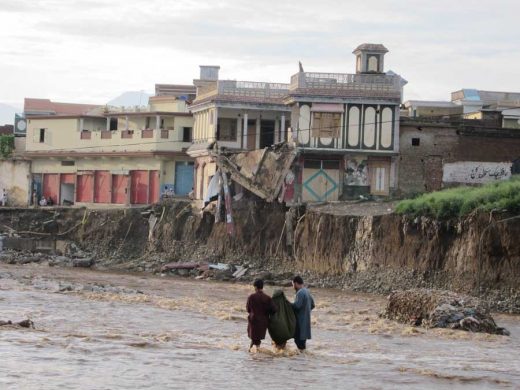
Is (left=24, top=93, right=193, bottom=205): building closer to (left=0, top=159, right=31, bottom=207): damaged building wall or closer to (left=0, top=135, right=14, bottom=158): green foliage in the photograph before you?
(left=0, top=159, right=31, bottom=207): damaged building wall

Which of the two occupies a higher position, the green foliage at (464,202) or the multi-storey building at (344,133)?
the multi-storey building at (344,133)

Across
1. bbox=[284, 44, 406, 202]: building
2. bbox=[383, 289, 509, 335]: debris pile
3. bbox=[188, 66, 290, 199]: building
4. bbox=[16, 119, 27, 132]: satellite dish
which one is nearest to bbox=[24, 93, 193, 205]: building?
bbox=[16, 119, 27, 132]: satellite dish

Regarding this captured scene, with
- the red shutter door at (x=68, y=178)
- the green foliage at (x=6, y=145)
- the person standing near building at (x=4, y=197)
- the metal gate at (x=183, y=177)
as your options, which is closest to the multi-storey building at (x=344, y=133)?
the metal gate at (x=183, y=177)

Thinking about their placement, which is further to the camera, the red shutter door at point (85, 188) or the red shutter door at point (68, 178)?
the red shutter door at point (68, 178)

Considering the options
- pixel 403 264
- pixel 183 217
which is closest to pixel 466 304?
pixel 403 264

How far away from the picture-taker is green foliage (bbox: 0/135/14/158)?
78.6 metres

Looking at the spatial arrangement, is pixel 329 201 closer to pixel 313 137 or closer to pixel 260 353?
pixel 313 137

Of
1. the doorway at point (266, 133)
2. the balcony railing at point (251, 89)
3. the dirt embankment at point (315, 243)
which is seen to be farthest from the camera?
the doorway at point (266, 133)

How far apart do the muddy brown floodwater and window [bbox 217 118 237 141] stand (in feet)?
80.9

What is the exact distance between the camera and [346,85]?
55.3 meters

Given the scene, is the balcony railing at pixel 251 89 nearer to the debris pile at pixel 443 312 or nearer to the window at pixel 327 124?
the window at pixel 327 124

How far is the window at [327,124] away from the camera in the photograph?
55.2 metres

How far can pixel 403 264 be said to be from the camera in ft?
143

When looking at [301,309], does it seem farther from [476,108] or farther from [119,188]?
[476,108]
